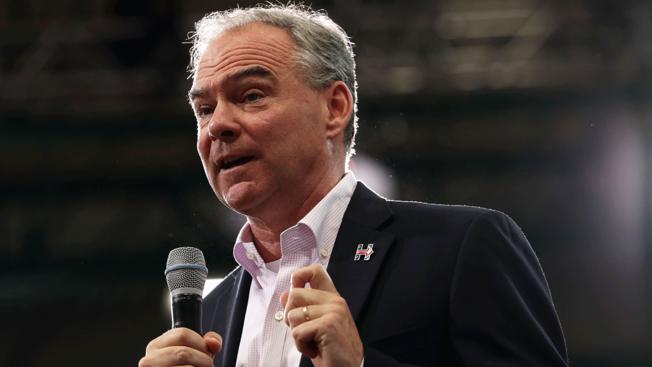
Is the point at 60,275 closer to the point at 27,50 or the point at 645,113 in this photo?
the point at 27,50

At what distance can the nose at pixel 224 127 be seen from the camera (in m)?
2.02

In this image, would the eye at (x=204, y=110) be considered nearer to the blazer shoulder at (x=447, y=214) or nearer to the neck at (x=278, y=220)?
the neck at (x=278, y=220)

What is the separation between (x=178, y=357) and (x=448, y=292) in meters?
0.54

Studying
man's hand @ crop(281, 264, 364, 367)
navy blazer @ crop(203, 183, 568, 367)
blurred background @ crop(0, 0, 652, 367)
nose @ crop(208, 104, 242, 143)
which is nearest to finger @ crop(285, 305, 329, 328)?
man's hand @ crop(281, 264, 364, 367)

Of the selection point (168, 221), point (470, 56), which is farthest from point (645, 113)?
point (168, 221)

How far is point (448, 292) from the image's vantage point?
1.82m

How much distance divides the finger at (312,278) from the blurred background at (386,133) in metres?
2.63

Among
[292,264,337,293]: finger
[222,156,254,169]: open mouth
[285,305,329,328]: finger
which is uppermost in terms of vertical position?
[222,156,254,169]: open mouth

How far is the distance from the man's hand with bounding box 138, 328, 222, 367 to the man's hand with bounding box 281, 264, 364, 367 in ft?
0.55

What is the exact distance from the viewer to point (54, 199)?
4.69 meters

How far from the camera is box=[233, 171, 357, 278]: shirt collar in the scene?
6.71 feet

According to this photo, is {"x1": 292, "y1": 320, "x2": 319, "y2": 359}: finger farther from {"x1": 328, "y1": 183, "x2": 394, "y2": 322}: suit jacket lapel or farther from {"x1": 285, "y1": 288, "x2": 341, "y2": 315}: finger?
{"x1": 328, "y1": 183, "x2": 394, "y2": 322}: suit jacket lapel

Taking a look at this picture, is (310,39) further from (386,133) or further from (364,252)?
(386,133)

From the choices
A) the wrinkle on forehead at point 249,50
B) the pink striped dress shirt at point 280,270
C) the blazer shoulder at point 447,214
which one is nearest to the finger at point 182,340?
the pink striped dress shirt at point 280,270
